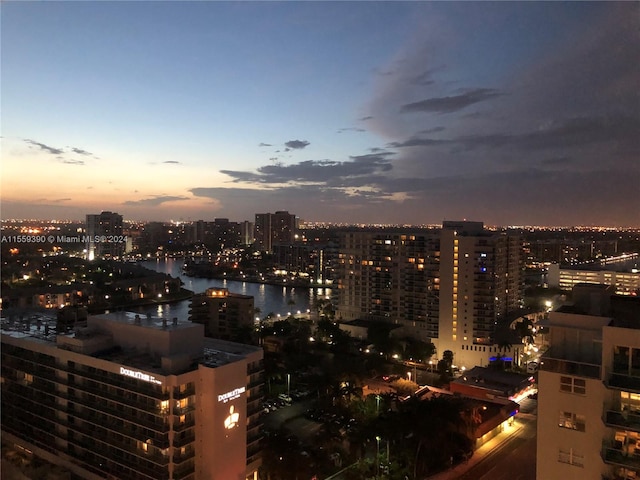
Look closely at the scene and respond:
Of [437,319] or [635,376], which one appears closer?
[635,376]

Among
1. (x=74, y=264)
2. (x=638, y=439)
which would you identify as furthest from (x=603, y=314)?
(x=74, y=264)

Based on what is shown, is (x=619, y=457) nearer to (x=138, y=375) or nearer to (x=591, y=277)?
(x=138, y=375)

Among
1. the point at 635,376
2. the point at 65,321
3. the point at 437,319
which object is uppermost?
the point at 635,376

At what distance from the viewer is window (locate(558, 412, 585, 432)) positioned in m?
1.63

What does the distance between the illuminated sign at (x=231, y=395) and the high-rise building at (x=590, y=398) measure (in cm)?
262

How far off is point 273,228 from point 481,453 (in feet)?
102

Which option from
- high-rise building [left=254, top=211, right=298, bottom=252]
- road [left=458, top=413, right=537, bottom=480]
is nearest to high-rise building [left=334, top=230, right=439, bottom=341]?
road [left=458, top=413, right=537, bottom=480]

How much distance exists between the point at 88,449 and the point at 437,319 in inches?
259

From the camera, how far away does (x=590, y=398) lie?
161 centimetres

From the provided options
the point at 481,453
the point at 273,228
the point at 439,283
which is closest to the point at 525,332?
the point at 439,283

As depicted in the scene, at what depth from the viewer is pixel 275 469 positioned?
4195 millimetres

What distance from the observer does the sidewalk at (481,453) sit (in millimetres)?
4508

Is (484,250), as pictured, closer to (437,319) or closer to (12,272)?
(437,319)

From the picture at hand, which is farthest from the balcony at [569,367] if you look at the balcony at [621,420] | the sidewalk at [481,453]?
the sidewalk at [481,453]
